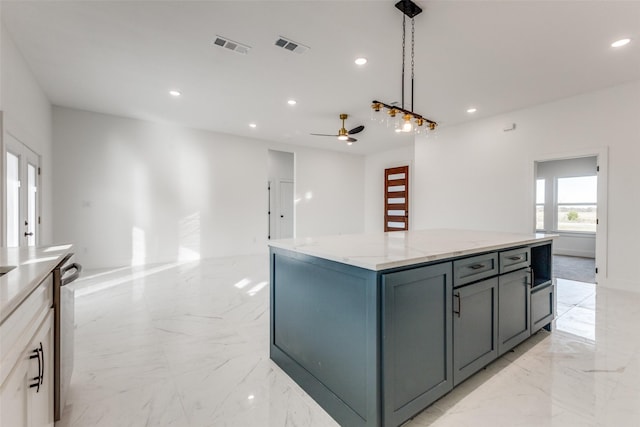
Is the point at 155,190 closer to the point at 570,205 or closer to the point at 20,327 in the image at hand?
the point at 20,327

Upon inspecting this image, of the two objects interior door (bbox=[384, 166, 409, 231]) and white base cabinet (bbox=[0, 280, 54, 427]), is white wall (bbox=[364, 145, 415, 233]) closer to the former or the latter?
interior door (bbox=[384, 166, 409, 231])

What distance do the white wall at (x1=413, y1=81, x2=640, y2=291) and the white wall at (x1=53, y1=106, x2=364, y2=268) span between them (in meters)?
3.44

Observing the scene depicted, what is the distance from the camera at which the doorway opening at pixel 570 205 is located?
6648 millimetres

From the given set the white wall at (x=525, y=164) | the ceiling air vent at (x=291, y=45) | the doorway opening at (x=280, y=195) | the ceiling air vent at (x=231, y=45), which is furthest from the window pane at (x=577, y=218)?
the ceiling air vent at (x=231, y=45)

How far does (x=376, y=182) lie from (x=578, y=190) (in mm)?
4886

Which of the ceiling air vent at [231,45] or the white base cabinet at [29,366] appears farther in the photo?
the ceiling air vent at [231,45]

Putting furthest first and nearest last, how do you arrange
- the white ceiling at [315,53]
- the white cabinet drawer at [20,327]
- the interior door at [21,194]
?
the interior door at [21,194], the white ceiling at [315,53], the white cabinet drawer at [20,327]

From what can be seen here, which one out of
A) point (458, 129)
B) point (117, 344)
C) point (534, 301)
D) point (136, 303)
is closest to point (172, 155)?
point (136, 303)

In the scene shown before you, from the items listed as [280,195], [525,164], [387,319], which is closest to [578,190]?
[525,164]

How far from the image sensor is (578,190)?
6891 millimetres

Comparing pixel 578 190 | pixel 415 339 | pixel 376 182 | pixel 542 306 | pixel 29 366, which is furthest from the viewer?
pixel 376 182

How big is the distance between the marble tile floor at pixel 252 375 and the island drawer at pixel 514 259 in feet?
2.27

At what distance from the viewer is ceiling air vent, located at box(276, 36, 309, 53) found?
290 centimetres

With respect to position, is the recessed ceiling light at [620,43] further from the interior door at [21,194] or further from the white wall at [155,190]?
the interior door at [21,194]
